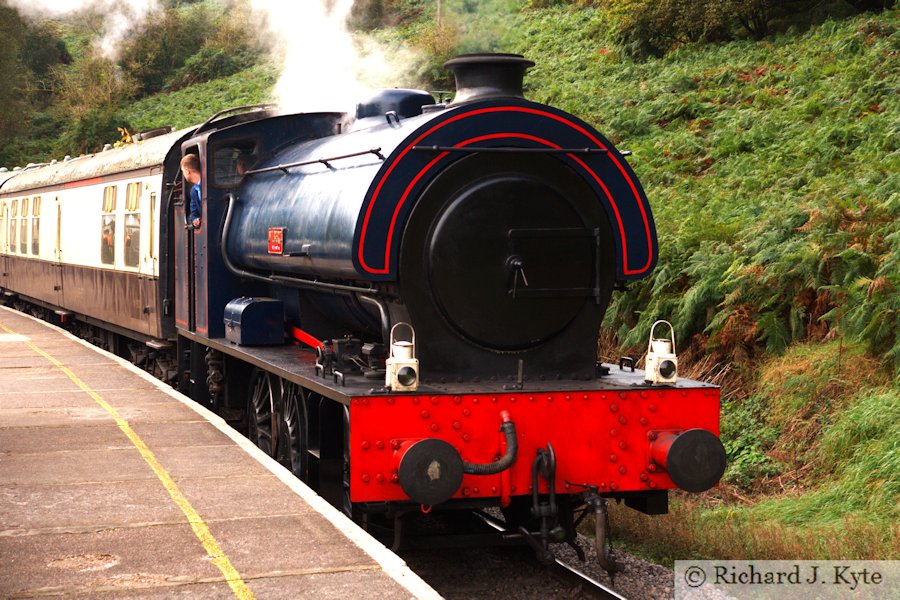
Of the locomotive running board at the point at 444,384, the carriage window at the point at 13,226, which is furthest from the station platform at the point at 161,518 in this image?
the carriage window at the point at 13,226

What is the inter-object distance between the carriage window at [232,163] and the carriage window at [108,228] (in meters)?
5.09

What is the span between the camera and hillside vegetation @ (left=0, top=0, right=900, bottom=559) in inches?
287

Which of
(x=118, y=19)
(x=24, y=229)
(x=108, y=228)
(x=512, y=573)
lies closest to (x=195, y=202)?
(x=512, y=573)

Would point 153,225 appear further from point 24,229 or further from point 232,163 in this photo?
point 24,229

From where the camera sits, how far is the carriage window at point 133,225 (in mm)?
11984

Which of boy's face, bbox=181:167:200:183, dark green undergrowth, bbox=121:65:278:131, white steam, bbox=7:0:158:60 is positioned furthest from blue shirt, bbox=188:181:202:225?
white steam, bbox=7:0:158:60

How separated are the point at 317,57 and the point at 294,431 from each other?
713cm

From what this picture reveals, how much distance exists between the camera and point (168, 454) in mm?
7324

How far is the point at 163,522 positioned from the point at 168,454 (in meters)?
1.69

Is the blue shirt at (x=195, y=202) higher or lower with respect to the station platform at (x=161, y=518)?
higher

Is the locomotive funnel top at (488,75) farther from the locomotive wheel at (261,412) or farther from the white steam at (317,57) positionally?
the white steam at (317,57)

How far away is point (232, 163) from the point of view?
880 cm

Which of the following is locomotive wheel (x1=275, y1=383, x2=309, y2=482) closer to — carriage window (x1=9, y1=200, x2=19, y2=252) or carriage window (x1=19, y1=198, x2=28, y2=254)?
carriage window (x1=19, y1=198, x2=28, y2=254)

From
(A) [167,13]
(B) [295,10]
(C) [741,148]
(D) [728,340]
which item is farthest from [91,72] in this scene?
(D) [728,340]
